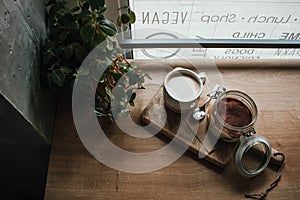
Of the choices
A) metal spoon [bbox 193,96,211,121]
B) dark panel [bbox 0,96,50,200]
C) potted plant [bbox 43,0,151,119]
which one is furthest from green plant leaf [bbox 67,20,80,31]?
metal spoon [bbox 193,96,211,121]

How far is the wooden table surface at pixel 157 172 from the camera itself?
726mm

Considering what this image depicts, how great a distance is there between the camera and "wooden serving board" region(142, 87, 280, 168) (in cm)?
75

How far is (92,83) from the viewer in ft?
2.24

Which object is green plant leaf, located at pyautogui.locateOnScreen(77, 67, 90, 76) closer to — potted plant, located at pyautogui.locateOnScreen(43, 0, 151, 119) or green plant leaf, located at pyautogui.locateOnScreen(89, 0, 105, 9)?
potted plant, located at pyautogui.locateOnScreen(43, 0, 151, 119)

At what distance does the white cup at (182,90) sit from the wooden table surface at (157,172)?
9 centimetres

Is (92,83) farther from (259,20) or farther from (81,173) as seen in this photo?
(259,20)

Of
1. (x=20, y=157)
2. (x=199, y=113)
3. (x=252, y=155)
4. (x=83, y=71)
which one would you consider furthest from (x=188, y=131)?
(x=20, y=157)

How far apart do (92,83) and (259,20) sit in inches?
19.5

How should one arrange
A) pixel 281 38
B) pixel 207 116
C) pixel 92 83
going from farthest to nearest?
1. pixel 281 38
2. pixel 207 116
3. pixel 92 83

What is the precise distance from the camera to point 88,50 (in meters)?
0.66

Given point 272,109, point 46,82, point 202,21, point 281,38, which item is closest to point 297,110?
point 272,109

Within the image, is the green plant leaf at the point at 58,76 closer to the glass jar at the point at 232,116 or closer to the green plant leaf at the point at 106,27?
the green plant leaf at the point at 106,27

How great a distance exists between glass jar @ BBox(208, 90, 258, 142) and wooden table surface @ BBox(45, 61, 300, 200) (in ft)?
0.27

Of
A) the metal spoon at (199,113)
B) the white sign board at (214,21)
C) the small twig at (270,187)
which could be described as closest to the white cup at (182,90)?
the metal spoon at (199,113)
